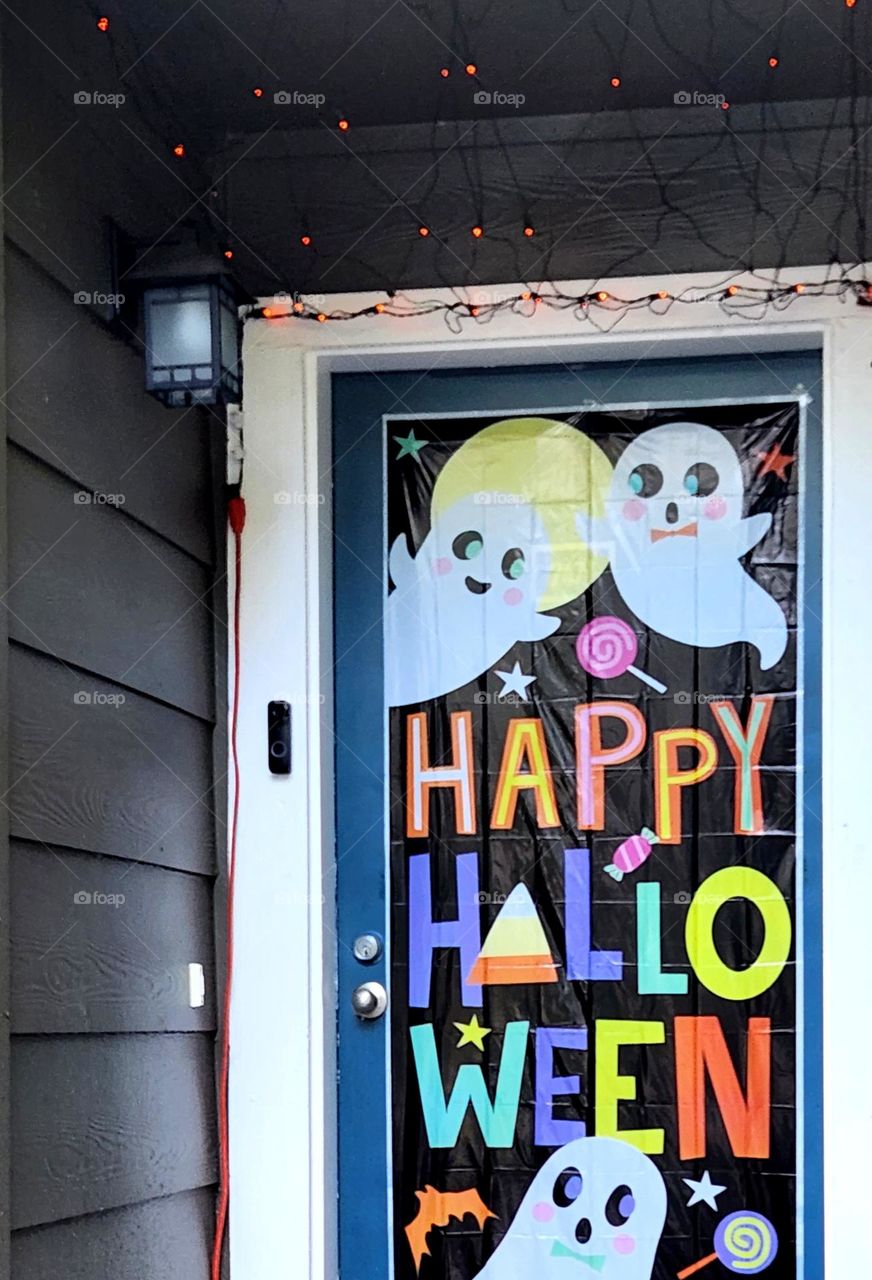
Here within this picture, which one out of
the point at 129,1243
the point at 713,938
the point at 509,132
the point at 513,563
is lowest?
the point at 129,1243

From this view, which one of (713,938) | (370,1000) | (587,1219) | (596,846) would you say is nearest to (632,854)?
(596,846)

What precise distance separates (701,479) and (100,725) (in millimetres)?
1101

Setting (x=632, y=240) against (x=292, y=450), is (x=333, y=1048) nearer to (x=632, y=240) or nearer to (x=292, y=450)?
(x=292, y=450)

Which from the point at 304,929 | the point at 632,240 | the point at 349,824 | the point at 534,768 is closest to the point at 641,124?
the point at 632,240

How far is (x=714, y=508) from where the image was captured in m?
2.14

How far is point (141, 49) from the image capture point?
1926mm

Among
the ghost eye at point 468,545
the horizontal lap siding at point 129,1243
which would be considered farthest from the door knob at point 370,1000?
the ghost eye at point 468,545

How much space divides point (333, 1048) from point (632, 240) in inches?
58.6

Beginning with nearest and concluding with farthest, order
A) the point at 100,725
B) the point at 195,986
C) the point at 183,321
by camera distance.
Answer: the point at 100,725 → the point at 183,321 → the point at 195,986

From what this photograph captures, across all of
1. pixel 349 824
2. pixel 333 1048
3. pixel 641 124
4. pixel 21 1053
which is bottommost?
pixel 333 1048

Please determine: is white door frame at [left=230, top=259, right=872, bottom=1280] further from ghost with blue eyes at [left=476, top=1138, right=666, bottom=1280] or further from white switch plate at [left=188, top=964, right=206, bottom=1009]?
ghost with blue eyes at [left=476, top=1138, right=666, bottom=1280]

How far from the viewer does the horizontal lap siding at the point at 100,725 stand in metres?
1.56

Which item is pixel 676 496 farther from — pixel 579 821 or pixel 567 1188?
pixel 567 1188

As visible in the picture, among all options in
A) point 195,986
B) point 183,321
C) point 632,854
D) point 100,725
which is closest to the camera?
point 100,725
